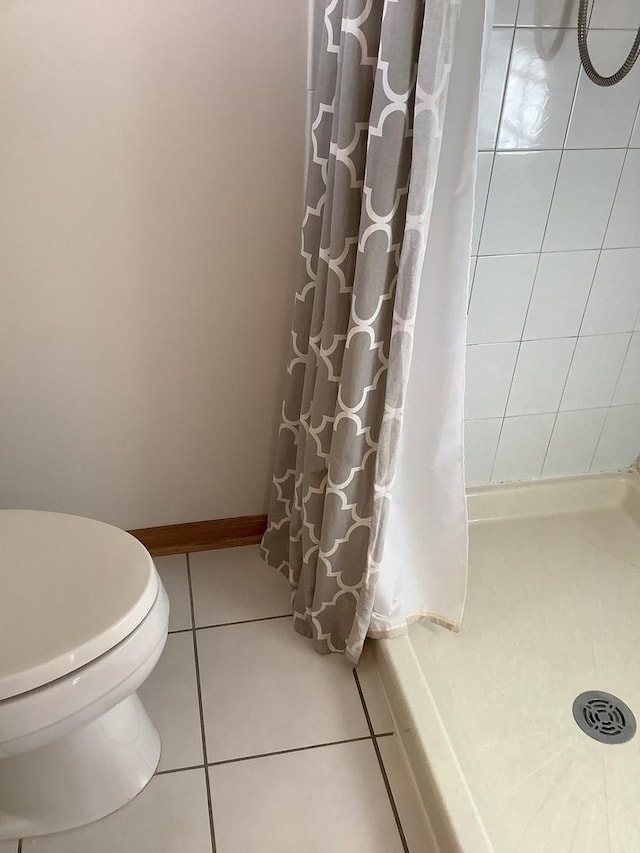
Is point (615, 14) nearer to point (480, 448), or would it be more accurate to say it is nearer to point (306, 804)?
point (480, 448)

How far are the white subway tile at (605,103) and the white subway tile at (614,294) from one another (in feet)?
0.78

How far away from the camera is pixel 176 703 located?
1.43 m

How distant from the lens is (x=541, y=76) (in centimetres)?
129

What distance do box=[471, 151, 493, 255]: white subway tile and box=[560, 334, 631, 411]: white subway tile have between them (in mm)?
387

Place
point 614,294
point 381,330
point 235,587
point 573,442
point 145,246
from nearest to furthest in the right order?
point 381,330
point 145,246
point 614,294
point 235,587
point 573,442

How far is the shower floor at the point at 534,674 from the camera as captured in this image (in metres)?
1.21

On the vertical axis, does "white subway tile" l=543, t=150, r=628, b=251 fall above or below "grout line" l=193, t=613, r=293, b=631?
above

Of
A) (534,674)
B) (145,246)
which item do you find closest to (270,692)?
(534,674)

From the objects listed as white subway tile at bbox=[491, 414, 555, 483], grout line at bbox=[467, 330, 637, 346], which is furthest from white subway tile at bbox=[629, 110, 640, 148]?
white subway tile at bbox=[491, 414, 555, 483]

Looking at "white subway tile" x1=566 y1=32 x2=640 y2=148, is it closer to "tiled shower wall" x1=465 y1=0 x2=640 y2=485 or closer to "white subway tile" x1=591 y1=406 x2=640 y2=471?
"tiled shower wall" x1=465 y1=0 x2=640 y2=485

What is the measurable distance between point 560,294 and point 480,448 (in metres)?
0.40

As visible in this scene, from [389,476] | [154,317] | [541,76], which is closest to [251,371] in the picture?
[154,317]

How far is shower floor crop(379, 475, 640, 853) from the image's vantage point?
3.98 feet

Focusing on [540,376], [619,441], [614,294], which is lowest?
[619,441]
